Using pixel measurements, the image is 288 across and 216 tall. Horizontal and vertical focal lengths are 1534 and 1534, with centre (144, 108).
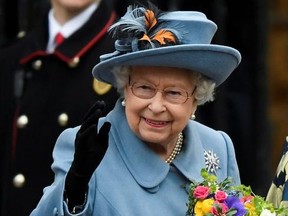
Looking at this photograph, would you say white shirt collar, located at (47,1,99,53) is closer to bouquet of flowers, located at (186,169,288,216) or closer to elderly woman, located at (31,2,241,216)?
elderly woman, located at (31,2,241,216)

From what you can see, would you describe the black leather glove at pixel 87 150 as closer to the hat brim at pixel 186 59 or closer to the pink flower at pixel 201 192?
the hat brim at pixel 186 59

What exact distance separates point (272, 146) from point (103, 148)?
424 cm

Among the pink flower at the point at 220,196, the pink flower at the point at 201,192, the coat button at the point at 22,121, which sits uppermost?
the pink flower at the point at 201,192

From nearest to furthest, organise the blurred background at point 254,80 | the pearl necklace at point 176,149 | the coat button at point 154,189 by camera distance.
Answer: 1. the coat button at point 154,189
2. the pearl necklace at point 176,149
3. the blurred background at point 254,80

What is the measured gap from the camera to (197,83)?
5.54 m

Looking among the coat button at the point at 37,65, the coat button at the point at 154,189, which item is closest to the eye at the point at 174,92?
the coat button at the point at 154,189

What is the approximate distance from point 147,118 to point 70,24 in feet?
5.81

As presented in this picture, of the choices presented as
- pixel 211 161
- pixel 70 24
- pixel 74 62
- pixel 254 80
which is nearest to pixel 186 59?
pixel 211 161

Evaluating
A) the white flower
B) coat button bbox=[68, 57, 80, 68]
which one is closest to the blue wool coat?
the white flower

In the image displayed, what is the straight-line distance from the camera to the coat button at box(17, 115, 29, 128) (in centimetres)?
698

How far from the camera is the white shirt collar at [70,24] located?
7.04 m

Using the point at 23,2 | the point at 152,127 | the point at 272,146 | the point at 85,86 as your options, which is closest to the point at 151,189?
the point at 152,127

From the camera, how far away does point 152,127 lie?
5398 millimetres

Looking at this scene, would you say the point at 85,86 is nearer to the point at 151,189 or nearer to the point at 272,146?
the point at 151,189
